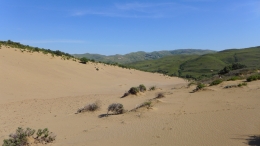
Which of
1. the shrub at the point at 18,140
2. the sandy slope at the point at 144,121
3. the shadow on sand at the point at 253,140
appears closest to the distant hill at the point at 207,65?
the sandy slope at the point at 144,121

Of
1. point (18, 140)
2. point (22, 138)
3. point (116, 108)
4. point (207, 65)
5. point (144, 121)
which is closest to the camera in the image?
point (18, 140)

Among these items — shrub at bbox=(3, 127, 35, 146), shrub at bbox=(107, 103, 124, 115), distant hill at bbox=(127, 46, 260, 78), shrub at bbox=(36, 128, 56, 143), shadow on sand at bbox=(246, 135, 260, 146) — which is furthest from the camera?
distant hill at bbox=(127, 46, 260, 78)

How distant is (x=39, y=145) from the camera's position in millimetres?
8117

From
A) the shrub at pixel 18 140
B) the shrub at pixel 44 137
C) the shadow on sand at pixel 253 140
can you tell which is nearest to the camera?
the shadow on sand at pixel 253 140

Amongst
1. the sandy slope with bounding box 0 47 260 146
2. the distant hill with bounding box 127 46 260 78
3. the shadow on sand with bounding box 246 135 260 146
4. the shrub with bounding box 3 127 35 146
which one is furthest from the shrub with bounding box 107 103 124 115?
the distant hill with bounding box 127 46 260 78

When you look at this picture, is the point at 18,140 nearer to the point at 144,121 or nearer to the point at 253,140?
the point at 144,121

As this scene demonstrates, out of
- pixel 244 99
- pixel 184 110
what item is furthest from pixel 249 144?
pixel 244 99

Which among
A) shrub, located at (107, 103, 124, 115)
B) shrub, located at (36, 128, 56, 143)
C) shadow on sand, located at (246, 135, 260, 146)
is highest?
shadow on sand, located at (246, 135, 260, 146)

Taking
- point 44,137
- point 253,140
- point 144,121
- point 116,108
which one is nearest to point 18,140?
point 44,137

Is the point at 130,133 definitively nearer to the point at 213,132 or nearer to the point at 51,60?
the point at 213,132

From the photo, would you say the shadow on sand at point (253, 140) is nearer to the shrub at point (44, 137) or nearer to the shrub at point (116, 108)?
the shrub at point (116, 108)

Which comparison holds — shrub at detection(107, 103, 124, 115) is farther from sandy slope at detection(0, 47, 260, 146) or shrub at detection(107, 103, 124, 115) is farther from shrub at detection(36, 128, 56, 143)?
shrub at detection(36, 128, 56, 143)

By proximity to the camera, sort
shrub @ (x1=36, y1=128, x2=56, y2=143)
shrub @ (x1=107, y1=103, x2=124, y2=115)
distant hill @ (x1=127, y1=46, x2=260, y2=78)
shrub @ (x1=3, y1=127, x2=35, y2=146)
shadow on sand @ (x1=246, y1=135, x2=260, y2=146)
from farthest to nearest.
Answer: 1. distant hill @ (x1=127, y1=46, x2=260, y2=78)
2. shrub @ (x1=107, y1=103, x2=124, y2=115)
3. shrub @ (x1=36, y1=128, x2=56, y2=143)
4. shrub @ (x1=3, y1=127, x2=35, y2=146)
5. shadow on sand @ (x1=246, y1=135, x2=260, y2=146)

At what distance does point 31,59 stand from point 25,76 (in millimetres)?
9107
